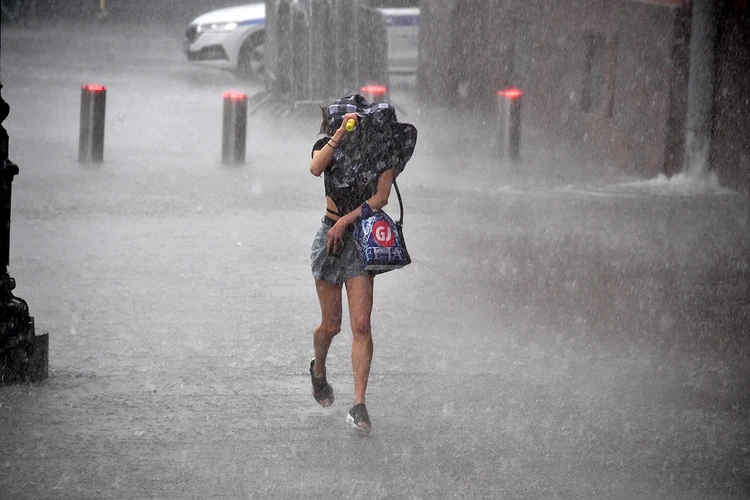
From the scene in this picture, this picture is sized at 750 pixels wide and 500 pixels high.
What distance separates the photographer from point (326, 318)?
597cm

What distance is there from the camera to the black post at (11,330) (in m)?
6.11

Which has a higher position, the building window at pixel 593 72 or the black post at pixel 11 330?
the building window at pixel 593 72

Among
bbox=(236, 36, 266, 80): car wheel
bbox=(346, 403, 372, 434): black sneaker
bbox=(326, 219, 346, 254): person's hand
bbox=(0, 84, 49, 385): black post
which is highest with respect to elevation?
bbox=(236, 36, 266, 80): car wheel

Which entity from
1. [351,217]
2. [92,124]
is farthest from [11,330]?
[92,124]

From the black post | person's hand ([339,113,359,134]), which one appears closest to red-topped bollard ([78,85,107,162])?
the black post

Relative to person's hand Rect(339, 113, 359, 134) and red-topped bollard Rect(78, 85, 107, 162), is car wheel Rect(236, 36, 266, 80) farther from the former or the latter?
person's hand Rect(339, 113, 359, 134)

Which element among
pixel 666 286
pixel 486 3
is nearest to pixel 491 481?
pixel 666 286

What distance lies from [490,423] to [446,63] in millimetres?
16084

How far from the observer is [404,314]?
319 inches

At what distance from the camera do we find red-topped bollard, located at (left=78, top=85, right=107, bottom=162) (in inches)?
541

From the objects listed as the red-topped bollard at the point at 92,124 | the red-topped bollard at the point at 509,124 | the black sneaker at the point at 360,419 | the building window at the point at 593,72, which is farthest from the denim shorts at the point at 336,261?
the building window at the point at 593,72

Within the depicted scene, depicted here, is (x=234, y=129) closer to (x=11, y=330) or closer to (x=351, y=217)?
(x=11, y=330)

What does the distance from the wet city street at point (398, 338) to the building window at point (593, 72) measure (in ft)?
6.85

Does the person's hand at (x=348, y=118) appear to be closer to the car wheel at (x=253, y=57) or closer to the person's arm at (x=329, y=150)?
the person's arm at (x=329, y=150)
